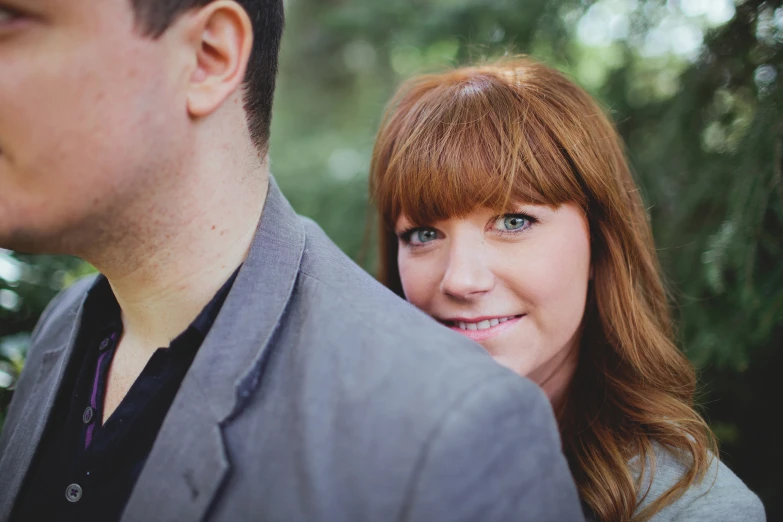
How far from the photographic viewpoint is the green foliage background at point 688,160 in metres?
2.26

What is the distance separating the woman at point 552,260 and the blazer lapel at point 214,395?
0.58m

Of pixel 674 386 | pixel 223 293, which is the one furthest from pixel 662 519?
pixel 223 293

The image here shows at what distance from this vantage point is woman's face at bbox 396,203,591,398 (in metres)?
1.86

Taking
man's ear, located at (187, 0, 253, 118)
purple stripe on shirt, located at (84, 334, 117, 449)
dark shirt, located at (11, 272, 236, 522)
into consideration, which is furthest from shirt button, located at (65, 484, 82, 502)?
man's ear, located at (187, 0, 253, 118)

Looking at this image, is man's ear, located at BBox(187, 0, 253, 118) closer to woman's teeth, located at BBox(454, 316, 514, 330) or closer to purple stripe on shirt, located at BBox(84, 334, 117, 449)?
purple stripe on shirt, located at BBox(84, 334, 117, 449)

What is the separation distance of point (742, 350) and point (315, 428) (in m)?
1.94

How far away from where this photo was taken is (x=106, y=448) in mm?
1526

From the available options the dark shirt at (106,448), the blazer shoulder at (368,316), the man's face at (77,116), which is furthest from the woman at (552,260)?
the man's face at (77,116)

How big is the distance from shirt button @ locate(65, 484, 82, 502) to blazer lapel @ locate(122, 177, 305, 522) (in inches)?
12.3

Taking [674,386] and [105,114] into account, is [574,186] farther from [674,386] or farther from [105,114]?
[105,114]

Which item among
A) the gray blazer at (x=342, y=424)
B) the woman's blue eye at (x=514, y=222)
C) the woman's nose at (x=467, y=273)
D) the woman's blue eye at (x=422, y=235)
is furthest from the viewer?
the woman's blue eye at (x=422, y=235)

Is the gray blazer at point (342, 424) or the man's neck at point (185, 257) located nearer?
the gray blazer at point (342, 424)

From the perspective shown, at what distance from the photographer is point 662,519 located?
1703 millimetres

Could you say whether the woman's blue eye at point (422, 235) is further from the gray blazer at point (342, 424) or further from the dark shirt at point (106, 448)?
the dark shirt at point (106, 448)
